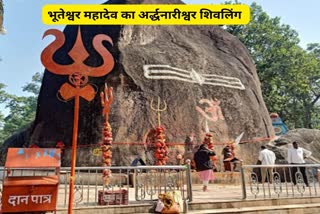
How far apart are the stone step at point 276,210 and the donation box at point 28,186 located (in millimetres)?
2843

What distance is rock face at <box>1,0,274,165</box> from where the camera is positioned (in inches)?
609

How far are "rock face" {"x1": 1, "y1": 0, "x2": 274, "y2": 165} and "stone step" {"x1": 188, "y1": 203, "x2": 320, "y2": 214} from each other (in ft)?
28.5

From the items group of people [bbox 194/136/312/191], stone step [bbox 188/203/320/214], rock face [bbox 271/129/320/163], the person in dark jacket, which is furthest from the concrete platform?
rock face [bbox 271/129/320/163]

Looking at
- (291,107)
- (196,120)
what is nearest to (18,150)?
(196,120)

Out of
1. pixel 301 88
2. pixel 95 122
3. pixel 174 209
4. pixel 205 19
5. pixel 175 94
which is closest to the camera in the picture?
pixel 174 209

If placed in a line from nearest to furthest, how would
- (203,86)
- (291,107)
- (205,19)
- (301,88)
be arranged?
(205,19) < (203,86) < (301,88) < (291,107)

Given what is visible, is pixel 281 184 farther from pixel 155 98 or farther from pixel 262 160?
pixel 155 98

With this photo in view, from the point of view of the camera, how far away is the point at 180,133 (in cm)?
1591

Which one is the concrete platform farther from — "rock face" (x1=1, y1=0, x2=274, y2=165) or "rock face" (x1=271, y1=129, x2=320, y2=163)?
"rock face" (x1=1, y1=0, x2=274, y2=165)

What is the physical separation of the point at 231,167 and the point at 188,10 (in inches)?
343

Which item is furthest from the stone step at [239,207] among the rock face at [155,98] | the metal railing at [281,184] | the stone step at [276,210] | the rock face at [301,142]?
the rock face at [155,98]

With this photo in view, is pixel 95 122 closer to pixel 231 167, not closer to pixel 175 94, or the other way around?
pixel 175 94

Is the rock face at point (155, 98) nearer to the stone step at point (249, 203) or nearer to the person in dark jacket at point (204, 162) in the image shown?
the person in dark jacket at point (204, 162)

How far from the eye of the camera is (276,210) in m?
6.34
